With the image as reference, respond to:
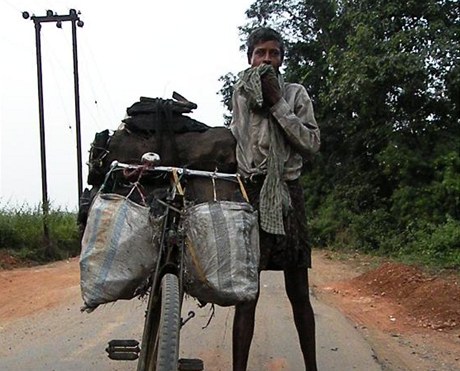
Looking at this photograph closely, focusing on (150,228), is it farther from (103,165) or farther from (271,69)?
(271,69)

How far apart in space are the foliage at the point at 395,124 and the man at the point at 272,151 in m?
9.94

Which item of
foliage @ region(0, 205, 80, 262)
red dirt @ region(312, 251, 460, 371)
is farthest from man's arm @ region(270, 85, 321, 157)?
foliage @ region(0, 205, 80, 262)

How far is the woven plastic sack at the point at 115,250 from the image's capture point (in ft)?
9.72

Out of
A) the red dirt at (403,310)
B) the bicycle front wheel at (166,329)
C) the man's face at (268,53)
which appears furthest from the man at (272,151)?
the red dirt at (403,310)

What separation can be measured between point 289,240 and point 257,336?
223 centimetres

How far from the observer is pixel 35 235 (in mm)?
18734

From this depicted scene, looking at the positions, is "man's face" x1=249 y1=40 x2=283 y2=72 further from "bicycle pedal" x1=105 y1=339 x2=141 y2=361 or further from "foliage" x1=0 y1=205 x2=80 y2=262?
"foliage" x1=0 y1=205 x2=80 y2=262

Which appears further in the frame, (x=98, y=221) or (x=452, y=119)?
(x=452, y=119)

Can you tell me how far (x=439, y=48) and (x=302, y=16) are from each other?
30.3 feet

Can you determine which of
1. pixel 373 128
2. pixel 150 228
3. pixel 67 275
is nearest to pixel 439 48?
pixel 373 128

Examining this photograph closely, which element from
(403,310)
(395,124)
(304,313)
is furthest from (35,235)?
(304,313)

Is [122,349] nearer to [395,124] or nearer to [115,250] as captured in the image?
[115,250]

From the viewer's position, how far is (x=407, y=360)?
5141 millimetres

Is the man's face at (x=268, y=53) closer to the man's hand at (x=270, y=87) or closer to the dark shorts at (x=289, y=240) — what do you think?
the man's hand at (x=270, y=87)
